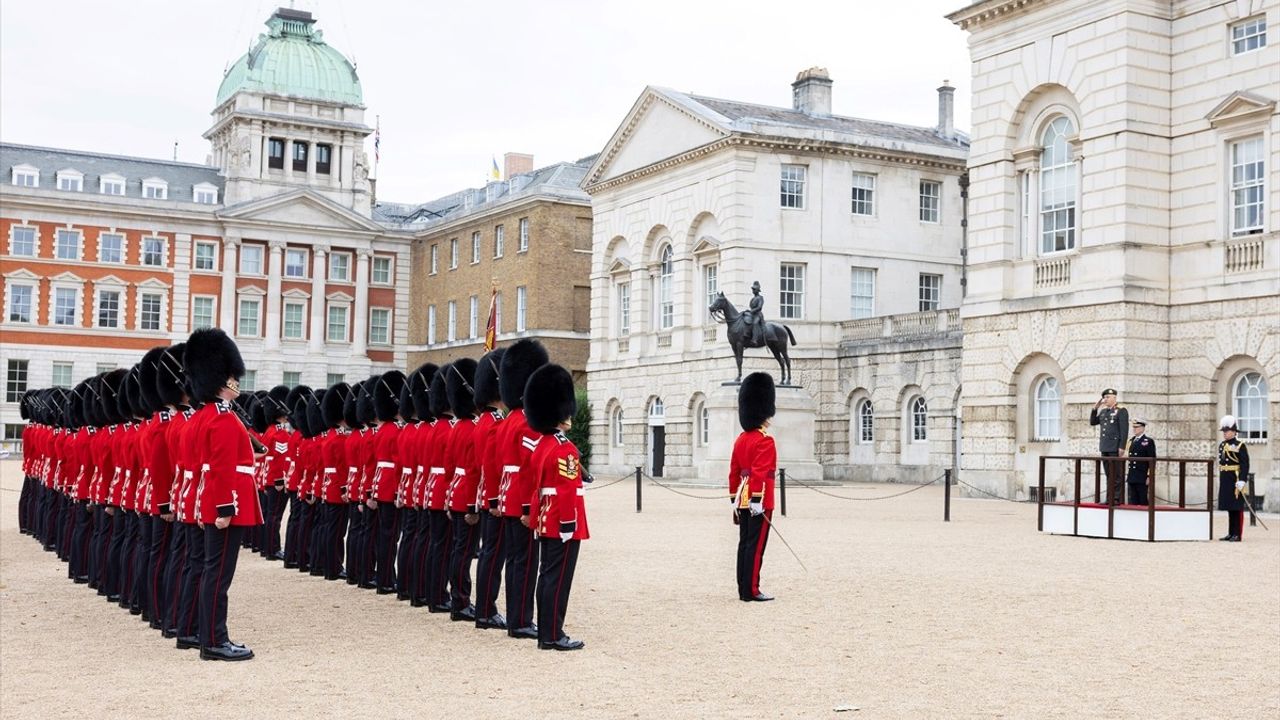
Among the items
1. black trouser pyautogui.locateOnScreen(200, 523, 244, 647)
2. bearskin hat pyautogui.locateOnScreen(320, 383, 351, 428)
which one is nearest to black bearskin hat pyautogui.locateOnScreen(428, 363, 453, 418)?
black trouser pyautogui.locateOnScreen(200, 523, 244, 647)

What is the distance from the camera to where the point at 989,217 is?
30141 mm

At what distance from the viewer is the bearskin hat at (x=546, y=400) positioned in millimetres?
10180

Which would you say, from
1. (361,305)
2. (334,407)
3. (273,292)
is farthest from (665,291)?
(334,407)

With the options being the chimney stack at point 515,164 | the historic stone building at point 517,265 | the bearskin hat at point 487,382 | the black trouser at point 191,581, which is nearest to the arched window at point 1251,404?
the bearskin hat at point 487,382

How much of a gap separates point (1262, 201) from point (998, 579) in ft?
46.9

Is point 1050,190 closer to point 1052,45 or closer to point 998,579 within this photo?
point 1052,45

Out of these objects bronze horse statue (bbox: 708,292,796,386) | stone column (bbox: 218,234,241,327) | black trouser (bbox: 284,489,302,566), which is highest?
stone column (bbox: 218,234,241,327)

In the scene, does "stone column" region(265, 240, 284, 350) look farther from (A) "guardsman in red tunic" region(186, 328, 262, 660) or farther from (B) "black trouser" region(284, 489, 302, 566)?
(A) "guardsman in red tunic" region(186, 328, 262, 660)

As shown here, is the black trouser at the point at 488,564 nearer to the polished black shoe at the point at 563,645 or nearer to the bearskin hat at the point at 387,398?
the polished black shoe at the point at 563,645

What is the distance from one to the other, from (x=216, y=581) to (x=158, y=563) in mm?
1534

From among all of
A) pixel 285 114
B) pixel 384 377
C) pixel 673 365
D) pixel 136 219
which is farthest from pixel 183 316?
pixel 384 377

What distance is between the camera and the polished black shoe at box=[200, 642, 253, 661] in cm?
966

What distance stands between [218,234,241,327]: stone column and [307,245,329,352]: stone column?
3.55 m

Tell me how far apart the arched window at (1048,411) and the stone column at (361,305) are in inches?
1750
